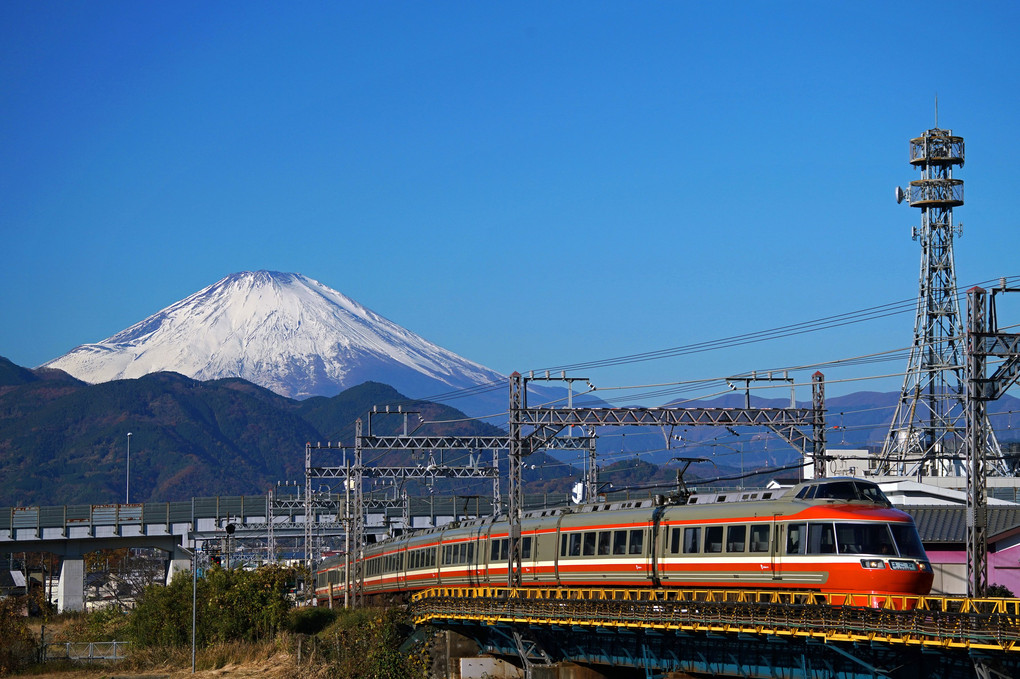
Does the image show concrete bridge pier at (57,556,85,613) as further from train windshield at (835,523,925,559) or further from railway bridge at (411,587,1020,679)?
train windshield at (835,523,925,559)

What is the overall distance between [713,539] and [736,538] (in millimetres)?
1106

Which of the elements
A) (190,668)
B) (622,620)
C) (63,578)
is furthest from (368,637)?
(63,578)

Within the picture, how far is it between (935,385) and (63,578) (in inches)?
2736

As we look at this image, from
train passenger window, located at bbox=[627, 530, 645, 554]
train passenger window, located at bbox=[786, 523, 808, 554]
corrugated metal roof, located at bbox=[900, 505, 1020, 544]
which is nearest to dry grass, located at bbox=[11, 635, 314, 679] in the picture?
train passenger window, located at bbox=[627, 530, 645, 554]

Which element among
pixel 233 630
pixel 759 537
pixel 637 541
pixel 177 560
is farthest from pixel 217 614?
pixel 177 560

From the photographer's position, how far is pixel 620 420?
51625 mm

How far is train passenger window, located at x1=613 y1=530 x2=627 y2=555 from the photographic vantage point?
42969mm

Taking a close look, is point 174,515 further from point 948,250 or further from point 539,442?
point 948,250

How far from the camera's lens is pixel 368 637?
2063 inches

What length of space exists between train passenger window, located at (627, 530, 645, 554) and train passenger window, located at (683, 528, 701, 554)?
225 cm

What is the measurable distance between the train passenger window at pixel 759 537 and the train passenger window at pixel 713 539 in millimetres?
1527

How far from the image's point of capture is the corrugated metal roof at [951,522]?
5416cm

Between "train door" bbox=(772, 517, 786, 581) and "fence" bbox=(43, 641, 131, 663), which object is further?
"fence" bbox=(43, 641, 131, 663)

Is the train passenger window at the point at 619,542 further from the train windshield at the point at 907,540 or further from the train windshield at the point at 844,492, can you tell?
the train windshield at the point at 907,540
